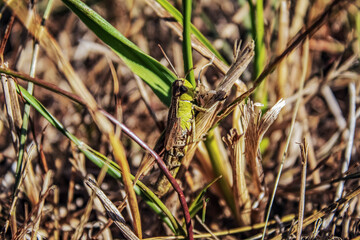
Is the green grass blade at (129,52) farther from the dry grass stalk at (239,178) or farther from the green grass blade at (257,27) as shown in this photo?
the green grass blade at (257,27)

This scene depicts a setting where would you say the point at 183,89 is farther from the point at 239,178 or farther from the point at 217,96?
the point at 239,178

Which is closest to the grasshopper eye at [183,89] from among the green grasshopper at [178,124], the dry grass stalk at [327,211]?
the green grasshopper at [178,124]

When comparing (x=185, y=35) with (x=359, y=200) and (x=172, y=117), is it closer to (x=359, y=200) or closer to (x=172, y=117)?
(x=172, y=117)

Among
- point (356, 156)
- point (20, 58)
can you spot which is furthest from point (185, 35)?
point (356, 156)

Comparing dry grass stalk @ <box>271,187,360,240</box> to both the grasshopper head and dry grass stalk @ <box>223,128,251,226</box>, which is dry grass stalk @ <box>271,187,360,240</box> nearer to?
dry grass stalk @ <box>223,128,251,226</box>

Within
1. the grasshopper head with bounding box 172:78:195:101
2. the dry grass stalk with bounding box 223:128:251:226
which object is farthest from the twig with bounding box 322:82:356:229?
the grasshopper head with bounding box 172:78:195:101

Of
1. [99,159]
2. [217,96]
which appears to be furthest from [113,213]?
[217,96]
